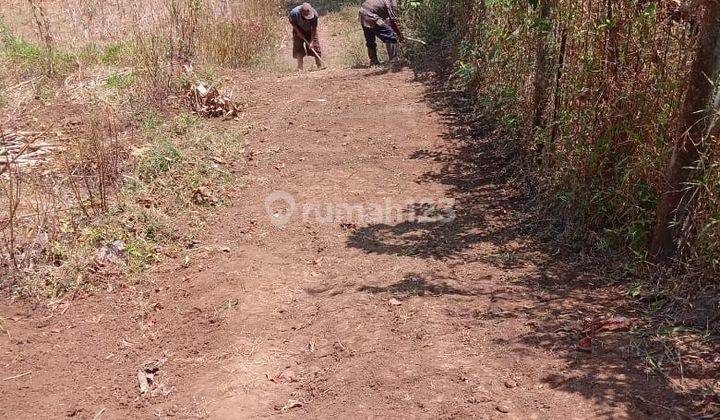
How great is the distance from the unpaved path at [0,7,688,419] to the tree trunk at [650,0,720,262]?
0.41 metres

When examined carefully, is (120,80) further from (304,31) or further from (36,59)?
(304,31)

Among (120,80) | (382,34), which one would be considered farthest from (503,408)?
(382,34)

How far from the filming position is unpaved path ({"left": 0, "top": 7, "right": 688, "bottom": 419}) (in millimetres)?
2432

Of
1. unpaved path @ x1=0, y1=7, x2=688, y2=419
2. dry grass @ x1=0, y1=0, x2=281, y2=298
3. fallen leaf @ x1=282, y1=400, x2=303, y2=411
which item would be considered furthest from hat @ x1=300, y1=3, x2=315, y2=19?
fallen leaf @ x1=282, y1=400, x2=303, y2=411

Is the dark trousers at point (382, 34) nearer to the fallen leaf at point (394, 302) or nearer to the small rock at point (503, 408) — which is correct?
the fallen leaf at point (394, 302)

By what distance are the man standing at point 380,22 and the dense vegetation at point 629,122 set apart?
3820mm

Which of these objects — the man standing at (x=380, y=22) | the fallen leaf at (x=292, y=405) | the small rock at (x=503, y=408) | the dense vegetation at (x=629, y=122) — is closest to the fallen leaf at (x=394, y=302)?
→ the fallen leaf at (x=292, y=405)

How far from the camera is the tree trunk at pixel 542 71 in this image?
429cm

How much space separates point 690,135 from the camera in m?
2.73

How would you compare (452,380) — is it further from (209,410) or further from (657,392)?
(209,410)

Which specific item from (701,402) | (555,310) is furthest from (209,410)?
(701,402)

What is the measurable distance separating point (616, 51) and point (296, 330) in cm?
232

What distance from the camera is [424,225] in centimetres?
410

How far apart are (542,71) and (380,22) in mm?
4217
